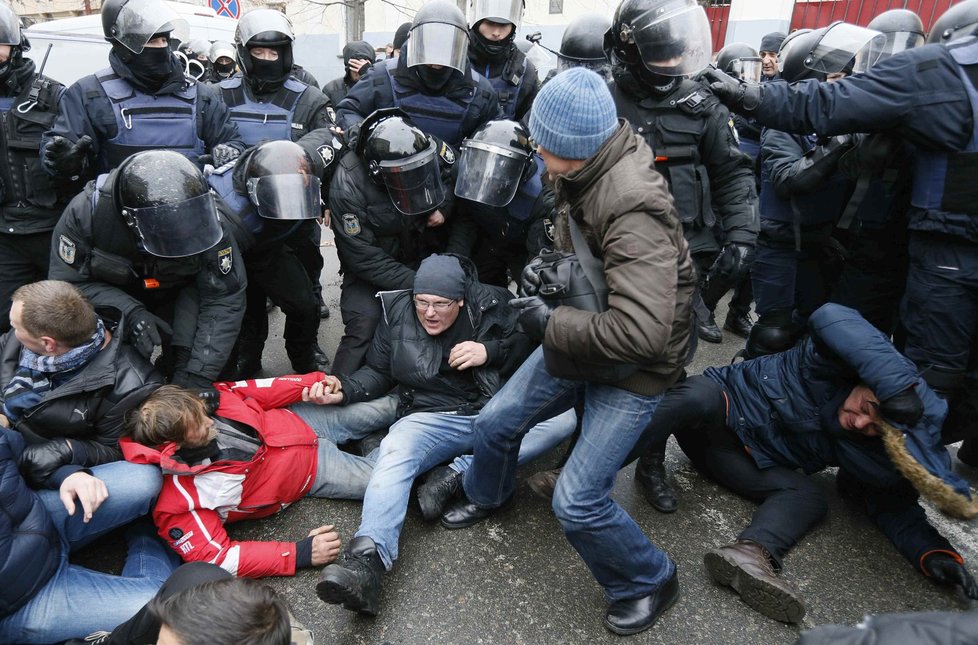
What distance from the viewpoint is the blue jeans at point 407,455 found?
2.24 meters

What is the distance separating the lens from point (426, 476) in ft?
8.63

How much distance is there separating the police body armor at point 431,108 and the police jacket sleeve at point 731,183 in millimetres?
1410

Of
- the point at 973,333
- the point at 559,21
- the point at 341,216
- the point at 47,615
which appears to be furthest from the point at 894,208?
the point at 559,21

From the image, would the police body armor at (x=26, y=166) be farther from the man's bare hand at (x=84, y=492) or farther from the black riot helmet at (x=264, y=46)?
the man's bare hand at (x=84, y=492)

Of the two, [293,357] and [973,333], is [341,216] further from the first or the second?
[973,333]

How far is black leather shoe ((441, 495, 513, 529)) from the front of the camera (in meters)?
A: 2.51

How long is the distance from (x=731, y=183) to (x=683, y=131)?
389 millimetres

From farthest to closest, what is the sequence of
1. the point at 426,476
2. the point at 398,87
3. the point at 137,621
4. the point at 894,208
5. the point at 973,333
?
the point at 398,87, the point at 894,208, the point at 426,476, the point at 973,333, the point at 137,621

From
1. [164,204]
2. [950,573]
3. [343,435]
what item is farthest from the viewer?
[343,435]

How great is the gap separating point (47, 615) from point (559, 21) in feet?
55.6

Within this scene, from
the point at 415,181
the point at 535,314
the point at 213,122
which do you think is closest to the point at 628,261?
the point at 535,314

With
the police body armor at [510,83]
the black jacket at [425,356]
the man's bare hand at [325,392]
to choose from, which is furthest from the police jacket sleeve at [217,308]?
the police body armor at [510,83]

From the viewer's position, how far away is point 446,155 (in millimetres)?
3348

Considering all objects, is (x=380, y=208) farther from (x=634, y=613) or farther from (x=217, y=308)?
(x=634, y=613)
